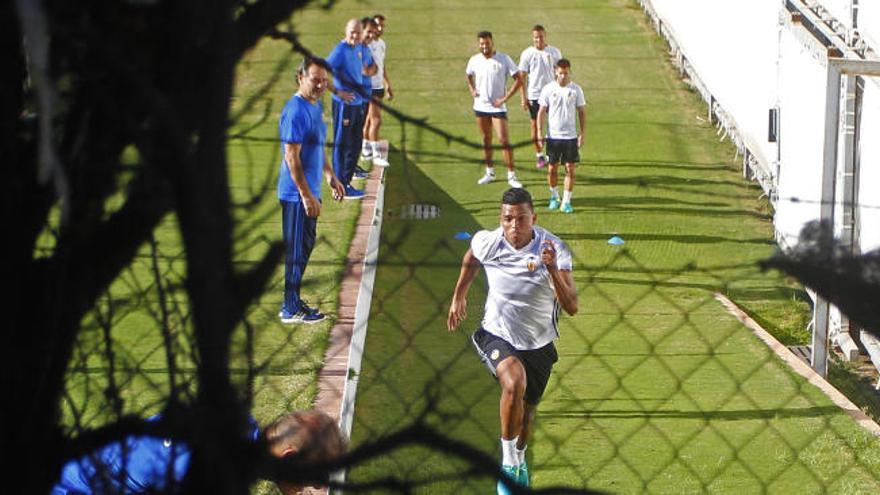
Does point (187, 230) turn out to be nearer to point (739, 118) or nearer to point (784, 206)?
point (784, 206)

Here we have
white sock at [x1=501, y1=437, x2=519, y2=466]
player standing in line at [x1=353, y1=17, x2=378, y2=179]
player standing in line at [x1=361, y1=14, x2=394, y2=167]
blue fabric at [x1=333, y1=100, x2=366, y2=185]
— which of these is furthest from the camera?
player standing in line at [x1=361, y1=14, x2=394, y2=167]

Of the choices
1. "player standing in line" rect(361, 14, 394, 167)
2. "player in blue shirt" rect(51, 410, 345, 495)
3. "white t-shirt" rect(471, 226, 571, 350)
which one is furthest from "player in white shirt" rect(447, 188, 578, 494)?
"player standing in line" rect(361, 14, 394, 167)

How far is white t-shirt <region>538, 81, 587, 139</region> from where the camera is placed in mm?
12789

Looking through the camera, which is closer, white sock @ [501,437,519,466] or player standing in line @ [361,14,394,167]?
white sock @ [501,437,519,466]

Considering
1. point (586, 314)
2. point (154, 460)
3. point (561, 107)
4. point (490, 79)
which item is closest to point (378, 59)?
point (490, 79)

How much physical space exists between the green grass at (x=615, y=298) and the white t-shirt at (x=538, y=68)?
0.77m

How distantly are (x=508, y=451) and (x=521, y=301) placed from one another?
0.95 m

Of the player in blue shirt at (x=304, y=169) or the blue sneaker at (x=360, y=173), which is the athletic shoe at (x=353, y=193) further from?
the player in blue shirt at (x=304, y=169)

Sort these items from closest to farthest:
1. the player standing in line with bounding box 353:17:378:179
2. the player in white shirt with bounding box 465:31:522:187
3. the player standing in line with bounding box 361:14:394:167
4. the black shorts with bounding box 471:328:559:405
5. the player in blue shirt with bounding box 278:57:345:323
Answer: the black shorts with bounding box 471:328:559:405
the player in blue shirt with bounding box 278:57:345:323
the player standing in line with bounding box 353:17:378:179
the player standing in line with bounding box 361:14:394:167
the player in white shirt with bounding box 465:31:522:187

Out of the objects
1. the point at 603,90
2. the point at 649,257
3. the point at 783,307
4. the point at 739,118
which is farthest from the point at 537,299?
the point at 603,90

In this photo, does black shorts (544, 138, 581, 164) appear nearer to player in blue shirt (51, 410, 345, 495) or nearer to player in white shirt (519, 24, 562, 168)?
player in white shirt (519, 24, 562, 168)

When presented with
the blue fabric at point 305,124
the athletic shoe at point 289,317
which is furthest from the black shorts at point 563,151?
the athletic shoe at point 289,317

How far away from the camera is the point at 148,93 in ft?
4.62

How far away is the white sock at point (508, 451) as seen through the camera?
5598mm
